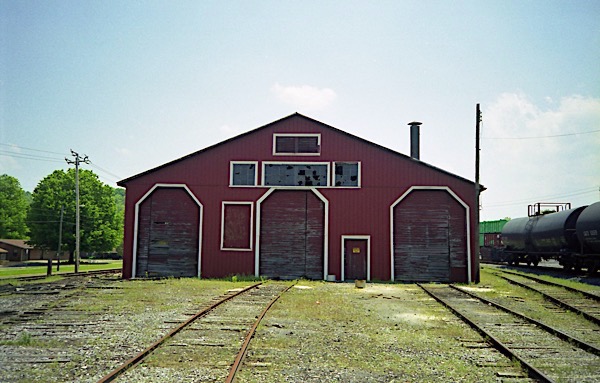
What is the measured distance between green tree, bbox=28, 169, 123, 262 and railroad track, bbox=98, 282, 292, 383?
49.1 metres

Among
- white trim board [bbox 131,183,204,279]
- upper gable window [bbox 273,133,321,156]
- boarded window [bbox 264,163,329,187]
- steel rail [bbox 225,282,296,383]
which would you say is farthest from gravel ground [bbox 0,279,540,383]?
upper gable window [bbox 273,133,321,156]

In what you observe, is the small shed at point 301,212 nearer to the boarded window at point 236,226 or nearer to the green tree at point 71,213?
the boarded window at point 236,226

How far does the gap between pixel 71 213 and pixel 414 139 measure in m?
44.6

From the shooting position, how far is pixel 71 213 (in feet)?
184

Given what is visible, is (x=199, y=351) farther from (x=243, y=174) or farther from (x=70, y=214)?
(x=70, y=214)

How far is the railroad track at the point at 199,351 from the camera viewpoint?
659cm

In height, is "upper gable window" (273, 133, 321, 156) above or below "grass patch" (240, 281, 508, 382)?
above

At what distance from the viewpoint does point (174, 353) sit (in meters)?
7.79

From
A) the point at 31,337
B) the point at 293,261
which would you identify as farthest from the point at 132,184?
the point at 31,337

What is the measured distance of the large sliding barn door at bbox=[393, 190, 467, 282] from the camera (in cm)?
2430

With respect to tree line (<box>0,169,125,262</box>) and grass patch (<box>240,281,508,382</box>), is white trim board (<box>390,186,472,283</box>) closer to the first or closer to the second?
grass patch (<box>240,281,508,382</box>)

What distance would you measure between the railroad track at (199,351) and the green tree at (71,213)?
4907 centimetres

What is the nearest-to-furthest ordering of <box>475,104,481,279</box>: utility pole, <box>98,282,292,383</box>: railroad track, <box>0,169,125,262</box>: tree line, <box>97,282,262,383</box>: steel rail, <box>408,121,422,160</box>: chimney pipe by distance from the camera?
1. <box>97,282,262,383</box>: steel rail
2. <box>98,282,292,383</box>: railroad track
3. <box>475,104,481,279</box>: utility pole
4. <box>408,121,422,160</box>: chimney pipe
5. <box>0,169,125,262</box>: tree line

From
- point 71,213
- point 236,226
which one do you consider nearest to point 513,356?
point 236,226
